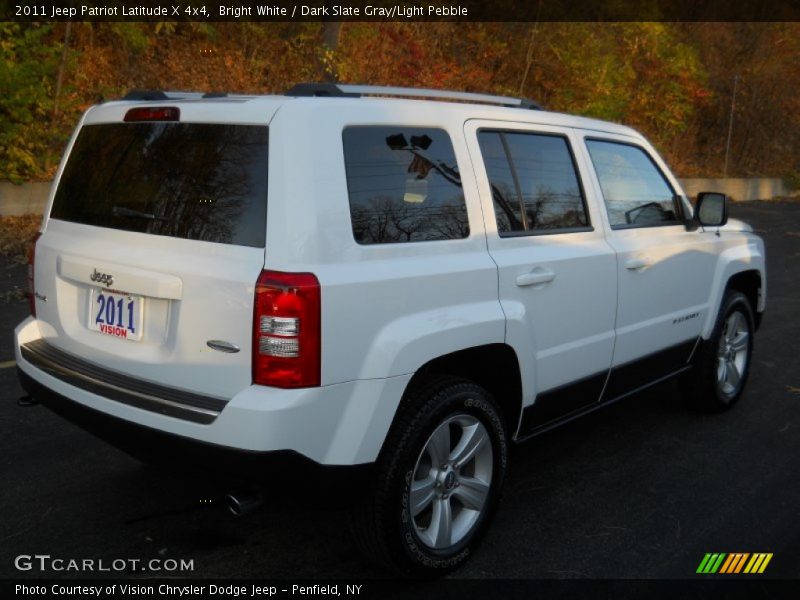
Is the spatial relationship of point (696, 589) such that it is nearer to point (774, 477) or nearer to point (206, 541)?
point (774, 477)

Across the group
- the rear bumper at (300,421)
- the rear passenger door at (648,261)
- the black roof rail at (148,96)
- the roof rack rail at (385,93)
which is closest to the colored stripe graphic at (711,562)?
the rear passenger door at (648,261)

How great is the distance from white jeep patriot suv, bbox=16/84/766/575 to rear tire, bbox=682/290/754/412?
140 centimetres

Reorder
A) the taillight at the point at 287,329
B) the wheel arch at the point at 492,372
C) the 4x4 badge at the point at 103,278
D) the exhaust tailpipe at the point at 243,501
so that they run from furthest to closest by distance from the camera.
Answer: the wheel arch at the point at 492,372, the 4x4 badge at the point at 103,278, the exhaust tailpipe at the point at 243,501, the taillight at the point at 287,329

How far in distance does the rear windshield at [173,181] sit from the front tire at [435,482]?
91 cm

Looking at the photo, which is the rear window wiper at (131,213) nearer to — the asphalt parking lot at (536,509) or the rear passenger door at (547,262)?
the asphalt parking lot at (536,509)

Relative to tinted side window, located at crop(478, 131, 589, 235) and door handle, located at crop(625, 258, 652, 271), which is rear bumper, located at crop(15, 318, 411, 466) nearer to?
tinted side window, located at crop(478, 131, 589, 235)

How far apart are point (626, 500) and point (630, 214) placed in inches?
58.6

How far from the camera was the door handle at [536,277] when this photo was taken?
3490 mm

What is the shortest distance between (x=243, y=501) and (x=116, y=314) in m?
0.87

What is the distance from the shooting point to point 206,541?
3.53 metres

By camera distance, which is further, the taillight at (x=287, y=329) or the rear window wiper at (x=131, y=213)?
the rear window wiper at (x=131, y=213)

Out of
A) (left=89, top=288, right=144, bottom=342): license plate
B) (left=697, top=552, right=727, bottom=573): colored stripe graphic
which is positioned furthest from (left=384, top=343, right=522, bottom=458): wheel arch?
(left=89, top=288, right=144, bottom=342): license plate

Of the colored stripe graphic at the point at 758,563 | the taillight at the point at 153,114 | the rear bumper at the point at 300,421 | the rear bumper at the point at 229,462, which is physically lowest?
the colored stripe graphic at the point at 758,563

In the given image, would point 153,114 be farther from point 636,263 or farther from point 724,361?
point 724,361
